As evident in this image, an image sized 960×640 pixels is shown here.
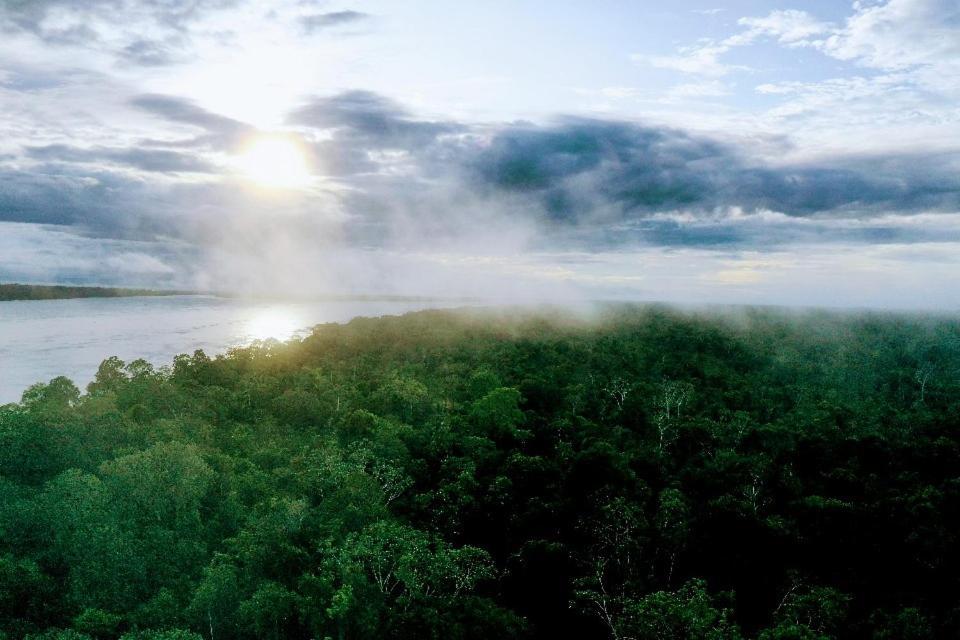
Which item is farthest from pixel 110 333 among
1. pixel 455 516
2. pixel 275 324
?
pixel 455 516

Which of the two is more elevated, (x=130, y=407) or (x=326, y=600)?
(x=130, y=407)

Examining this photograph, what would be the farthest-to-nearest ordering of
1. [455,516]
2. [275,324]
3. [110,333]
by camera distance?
[275,324] < [110,333] < [455,516]

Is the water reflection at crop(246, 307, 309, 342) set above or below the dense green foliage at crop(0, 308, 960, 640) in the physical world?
above

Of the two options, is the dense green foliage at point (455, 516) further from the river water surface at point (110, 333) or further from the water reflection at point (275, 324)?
the water reflection at point (275, 324)

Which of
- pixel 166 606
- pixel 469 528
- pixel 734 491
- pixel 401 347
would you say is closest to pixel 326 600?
pixel 166 606

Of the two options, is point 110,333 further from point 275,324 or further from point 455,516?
point 455,516

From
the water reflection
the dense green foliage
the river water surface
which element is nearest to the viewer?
the dense green foliage

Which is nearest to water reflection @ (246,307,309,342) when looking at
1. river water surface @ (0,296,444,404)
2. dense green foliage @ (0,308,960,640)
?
river water surface @ (0,296,444,404)

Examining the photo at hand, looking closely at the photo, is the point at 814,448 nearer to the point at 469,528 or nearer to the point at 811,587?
the point at 811,587

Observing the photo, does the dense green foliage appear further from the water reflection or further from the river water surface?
the water reflection
